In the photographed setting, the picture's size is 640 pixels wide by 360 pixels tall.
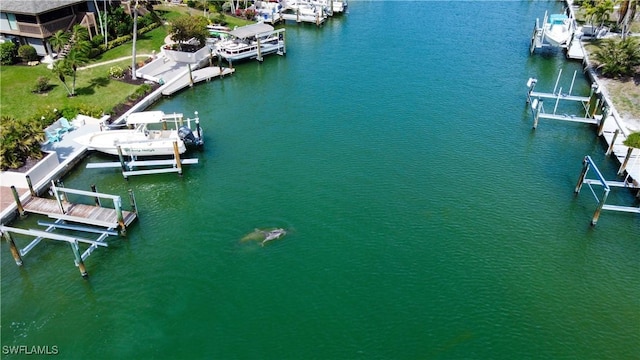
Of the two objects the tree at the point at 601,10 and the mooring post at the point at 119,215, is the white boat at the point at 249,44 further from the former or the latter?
the tree at the point at 601,10

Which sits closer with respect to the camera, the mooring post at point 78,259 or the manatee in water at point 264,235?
the mooring post at point 78,259

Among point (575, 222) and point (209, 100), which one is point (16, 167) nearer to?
point (209, 100)

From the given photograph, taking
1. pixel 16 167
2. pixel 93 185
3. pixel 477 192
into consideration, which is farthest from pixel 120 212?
pixel 477 192

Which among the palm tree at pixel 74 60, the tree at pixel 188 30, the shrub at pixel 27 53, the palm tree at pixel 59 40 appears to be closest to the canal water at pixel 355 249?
the palm tree at pixel 74 60

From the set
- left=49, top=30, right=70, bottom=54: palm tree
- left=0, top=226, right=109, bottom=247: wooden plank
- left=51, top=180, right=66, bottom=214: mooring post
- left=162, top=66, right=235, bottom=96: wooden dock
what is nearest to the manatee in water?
left=0, top=226, right=109, bottom=247: wooden plank

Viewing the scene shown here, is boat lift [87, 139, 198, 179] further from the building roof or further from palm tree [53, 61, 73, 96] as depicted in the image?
the building roof

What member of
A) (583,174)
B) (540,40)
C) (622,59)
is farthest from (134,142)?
(540,40)

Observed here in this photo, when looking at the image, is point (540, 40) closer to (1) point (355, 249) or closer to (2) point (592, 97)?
(2) point (592, 97)
